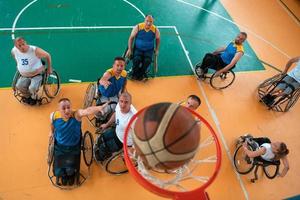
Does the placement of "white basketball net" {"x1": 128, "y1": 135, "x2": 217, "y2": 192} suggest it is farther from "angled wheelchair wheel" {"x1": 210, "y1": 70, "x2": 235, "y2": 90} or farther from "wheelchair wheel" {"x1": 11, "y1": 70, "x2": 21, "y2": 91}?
"wheelchair wheel" {"x1": 11, "y1": 70, "x2": 21, "y2": 91}

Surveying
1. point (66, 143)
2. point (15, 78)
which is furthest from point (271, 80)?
point (15, 78)

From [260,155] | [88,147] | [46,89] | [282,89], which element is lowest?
[88,147]

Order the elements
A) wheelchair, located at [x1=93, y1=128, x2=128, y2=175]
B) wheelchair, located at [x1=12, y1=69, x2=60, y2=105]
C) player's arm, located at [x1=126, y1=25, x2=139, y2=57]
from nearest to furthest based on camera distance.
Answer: wheelchair, located at [x1=93, y1=128, x2=128, y2=175] < wheelchair, located at [x1=12, y1=69, x2=60, y2=105] < player's arm, located at [x1=126, y1=25, x2=139, y2=57]

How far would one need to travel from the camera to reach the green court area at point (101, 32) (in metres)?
5.73

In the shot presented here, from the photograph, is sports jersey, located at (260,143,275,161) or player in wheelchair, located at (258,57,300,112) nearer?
sports jersey, located at (260,143,275,161)

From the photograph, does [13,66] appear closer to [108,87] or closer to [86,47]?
[86,47]

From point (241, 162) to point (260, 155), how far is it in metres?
0.61

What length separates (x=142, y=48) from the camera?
5.45 meters

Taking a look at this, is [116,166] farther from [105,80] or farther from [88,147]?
[105,80]

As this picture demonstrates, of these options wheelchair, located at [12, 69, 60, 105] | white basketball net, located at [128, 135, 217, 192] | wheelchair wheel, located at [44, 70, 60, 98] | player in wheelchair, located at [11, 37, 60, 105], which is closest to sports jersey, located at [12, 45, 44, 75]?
player in wheelchair, located at [11, 37, 60, 105]

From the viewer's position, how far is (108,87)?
4574 millimetres

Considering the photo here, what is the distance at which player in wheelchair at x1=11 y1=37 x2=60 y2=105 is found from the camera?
14.6 feet

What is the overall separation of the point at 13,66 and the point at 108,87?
200 cm

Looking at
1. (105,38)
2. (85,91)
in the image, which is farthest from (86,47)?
(85,91)
